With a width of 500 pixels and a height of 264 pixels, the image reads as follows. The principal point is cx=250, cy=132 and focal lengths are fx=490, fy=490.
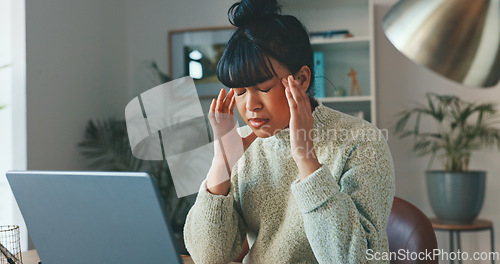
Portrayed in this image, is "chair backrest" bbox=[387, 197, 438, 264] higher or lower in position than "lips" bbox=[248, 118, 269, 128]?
lower

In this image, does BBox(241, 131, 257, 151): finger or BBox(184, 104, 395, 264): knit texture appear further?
BBox(241, 131, 257, 151): finger

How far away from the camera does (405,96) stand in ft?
10.1

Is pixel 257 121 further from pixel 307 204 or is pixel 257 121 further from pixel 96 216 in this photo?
pixel 96 216

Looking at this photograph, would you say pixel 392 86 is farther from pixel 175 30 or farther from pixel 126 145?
pixel 126 145

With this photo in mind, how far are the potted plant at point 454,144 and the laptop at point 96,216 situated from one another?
7.45 ft

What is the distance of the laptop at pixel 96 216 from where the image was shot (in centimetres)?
64

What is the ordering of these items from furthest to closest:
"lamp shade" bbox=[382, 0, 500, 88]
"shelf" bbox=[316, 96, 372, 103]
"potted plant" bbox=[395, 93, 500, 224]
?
"shelf" bbox=[316, 96, 372, 103]
"potted plant" bbox=[395, 93, 500, 224]
"lamp shade" bbox=[382, 0, 500, 88]

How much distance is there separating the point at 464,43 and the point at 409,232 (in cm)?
79

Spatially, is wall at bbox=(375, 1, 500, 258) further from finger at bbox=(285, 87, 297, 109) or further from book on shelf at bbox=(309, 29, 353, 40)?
finger at bbox=(285, 87, 297, 109)

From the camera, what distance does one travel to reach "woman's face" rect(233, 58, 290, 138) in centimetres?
103

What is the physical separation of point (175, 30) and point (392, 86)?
1.45m

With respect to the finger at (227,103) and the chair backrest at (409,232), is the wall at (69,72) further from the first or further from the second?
the chair backrest at (409,232)

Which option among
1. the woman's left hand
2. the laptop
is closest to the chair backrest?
the woman's left hand

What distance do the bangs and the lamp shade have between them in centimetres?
54
